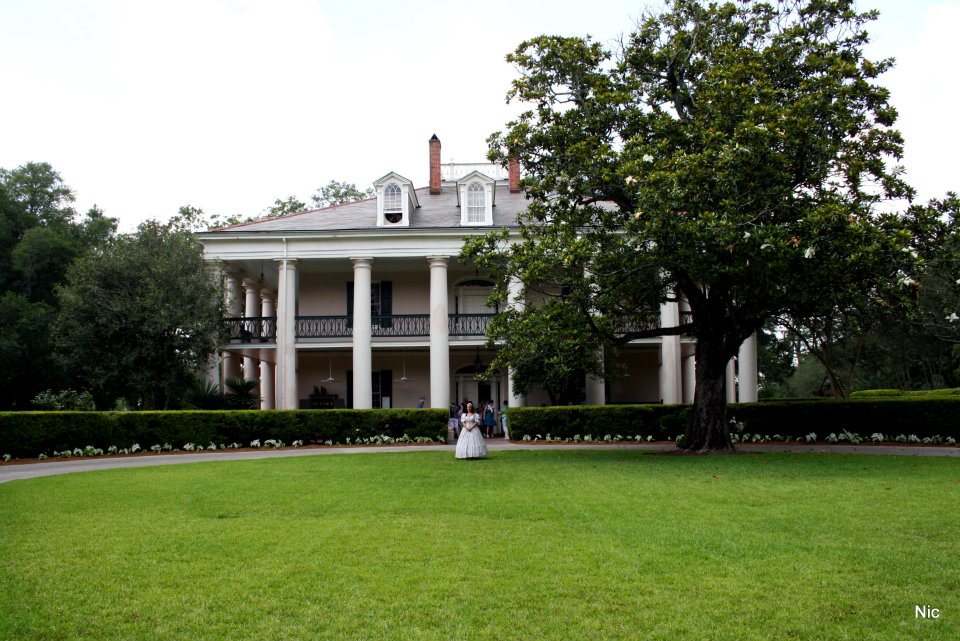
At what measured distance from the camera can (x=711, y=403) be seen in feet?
64.3

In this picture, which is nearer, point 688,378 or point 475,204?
point 475,204

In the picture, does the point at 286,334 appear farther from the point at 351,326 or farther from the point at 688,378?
the point at 688,378

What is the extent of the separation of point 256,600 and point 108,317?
22548mm

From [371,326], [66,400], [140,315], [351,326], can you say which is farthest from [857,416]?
[66,400]

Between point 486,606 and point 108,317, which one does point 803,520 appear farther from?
point 108,317

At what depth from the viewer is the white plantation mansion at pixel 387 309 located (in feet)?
Answer: 98.0

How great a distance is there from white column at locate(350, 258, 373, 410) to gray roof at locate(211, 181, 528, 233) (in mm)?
1605

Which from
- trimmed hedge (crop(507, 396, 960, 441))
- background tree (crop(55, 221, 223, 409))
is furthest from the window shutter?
trimmed hedge (crop(507, 396, 960, 441))

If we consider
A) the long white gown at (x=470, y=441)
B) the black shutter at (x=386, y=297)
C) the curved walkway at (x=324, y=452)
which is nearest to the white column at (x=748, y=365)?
the curved walkway at (x=324, y=452)

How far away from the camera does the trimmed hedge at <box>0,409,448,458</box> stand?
21547 mm

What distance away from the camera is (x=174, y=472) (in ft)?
53.5

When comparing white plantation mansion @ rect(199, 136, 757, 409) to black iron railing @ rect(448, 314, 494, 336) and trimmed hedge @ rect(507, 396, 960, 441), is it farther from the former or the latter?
trimmed hedge @ rect(507, 396, 960, 441)

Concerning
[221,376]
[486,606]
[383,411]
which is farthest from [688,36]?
[221,376]

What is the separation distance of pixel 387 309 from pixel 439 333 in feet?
16.1
